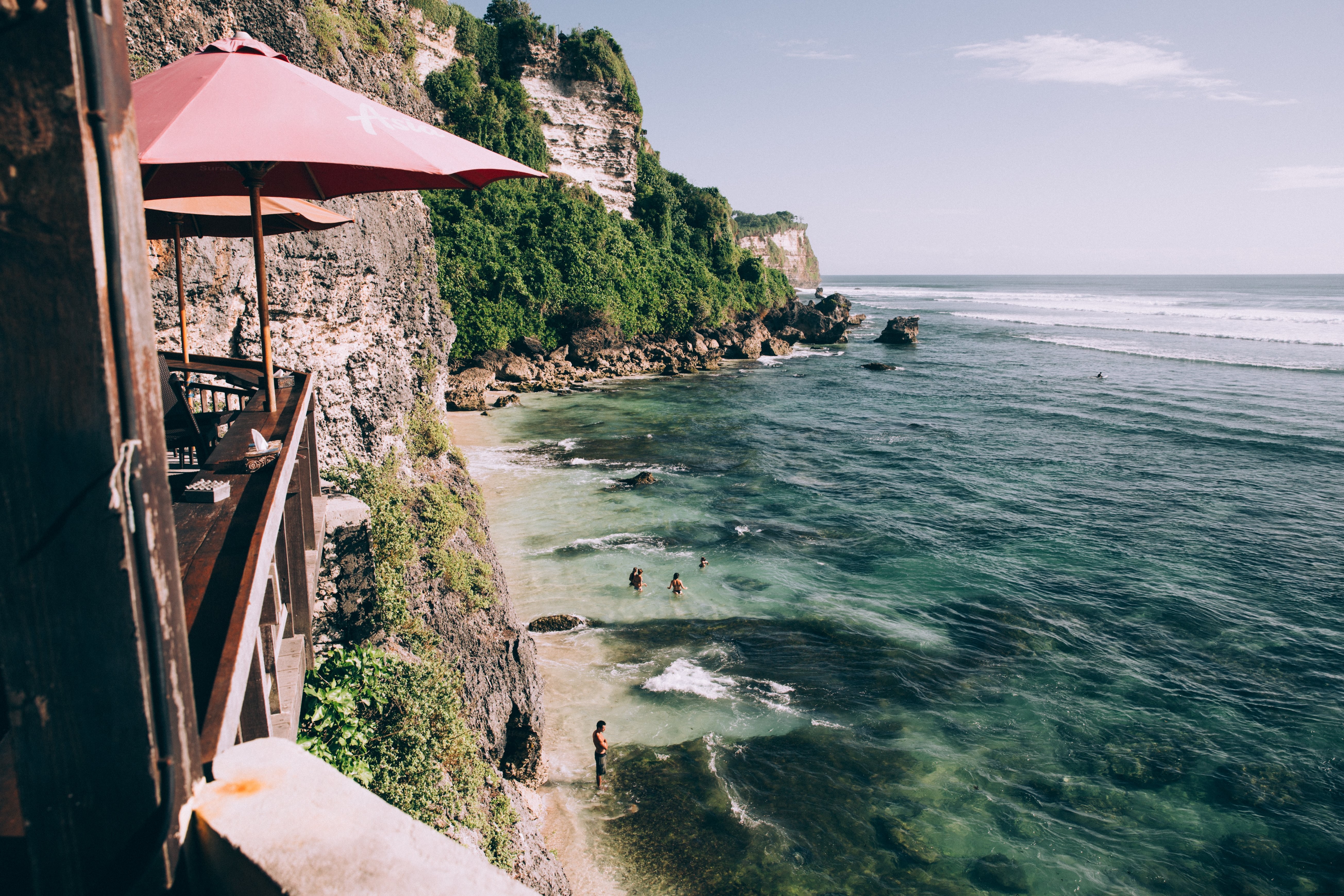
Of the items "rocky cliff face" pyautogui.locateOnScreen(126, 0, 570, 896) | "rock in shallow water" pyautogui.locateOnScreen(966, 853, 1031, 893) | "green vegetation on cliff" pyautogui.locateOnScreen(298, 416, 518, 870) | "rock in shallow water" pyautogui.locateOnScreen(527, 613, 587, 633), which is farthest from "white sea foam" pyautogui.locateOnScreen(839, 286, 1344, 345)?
"green vegetation on cliff" pyautogui.locateOnScreen(298, 416, 518, 870)

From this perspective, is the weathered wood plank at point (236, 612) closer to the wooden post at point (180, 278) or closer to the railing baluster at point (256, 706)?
the railing baluster at point (256, 706)

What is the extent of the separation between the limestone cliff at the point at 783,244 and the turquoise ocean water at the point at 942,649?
374ft

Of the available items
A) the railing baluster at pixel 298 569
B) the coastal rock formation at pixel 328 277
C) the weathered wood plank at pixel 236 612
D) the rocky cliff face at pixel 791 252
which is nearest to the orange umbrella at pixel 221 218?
the coastal rock formation at pixel 328 277

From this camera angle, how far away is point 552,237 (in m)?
50.7

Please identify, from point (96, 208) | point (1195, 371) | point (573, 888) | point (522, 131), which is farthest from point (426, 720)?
point (1195, 371)

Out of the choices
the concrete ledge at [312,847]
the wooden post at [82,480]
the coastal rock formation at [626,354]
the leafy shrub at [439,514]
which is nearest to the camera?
the wooden post at [82,480]

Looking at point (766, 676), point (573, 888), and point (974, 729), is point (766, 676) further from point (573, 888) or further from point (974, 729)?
point (573, 888)

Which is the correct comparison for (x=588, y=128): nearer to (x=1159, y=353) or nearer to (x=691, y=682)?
(x=1159, y=353)

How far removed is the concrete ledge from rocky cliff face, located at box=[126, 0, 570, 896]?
749 centimetres

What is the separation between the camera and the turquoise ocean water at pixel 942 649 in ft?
34.6

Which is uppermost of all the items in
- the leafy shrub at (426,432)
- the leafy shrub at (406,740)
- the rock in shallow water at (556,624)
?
the leafy shrub at (426,432)

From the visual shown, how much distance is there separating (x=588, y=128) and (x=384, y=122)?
61.7m

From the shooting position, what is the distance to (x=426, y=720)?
8312mm

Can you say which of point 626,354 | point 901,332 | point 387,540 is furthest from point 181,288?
point 901,332
